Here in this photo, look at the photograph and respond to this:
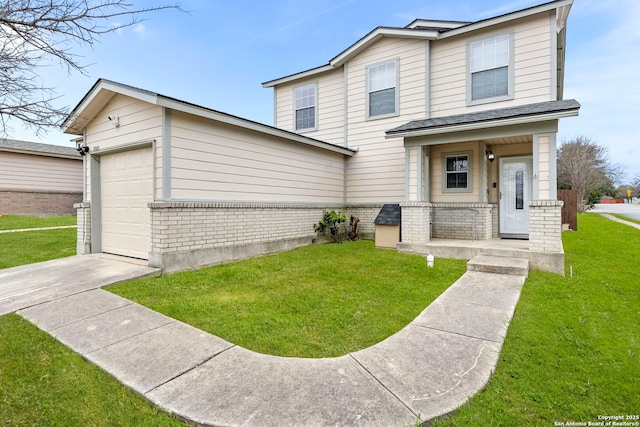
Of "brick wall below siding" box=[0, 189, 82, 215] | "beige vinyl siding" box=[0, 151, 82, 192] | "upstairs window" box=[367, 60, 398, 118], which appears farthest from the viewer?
"brick wall below siding" box=[0, 189, 82, 215]

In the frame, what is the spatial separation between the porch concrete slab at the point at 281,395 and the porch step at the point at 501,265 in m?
4.23

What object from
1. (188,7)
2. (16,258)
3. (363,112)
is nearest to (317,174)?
(363,112)

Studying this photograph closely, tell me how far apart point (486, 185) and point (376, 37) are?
18.8 feet

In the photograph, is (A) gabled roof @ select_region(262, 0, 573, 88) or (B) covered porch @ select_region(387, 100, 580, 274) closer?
(B) covered porch @ select_region(387, 100, 580, 274)

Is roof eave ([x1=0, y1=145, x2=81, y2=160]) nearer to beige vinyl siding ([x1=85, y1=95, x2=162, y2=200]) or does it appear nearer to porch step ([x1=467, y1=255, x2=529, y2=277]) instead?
beige vinyl siding ([x1=85, y1=95, x2=162, y2=200])

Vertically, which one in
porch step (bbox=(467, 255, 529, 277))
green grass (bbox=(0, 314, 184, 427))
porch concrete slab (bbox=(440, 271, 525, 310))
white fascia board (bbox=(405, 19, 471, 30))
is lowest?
green grass (bbox=(0, 314, 184, 427))

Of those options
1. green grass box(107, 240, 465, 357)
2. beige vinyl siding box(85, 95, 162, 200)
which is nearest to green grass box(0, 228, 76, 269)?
beige vinyl siding box(85, 95, 162, 200)

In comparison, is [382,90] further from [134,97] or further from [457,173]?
[134,97]

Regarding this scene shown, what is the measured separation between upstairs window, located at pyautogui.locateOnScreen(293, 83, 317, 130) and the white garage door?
6.67 metres

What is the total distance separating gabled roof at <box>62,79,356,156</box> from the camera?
5707 mm

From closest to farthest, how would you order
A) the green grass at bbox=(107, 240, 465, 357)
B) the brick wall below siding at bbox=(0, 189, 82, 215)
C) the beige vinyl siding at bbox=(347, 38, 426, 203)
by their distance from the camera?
1. the green grass at bbox=(107, 240, 465, 357)
2. the beige vinyl siding at bbox=(347, 38, 426, 203)
3. the brick wall below siding at bbox=(0, 189, 82, 215)

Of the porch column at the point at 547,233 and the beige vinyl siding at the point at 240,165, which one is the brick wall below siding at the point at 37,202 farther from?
the porch column at the point at 547,233

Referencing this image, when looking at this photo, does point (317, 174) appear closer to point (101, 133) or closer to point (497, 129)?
point (497, 129)

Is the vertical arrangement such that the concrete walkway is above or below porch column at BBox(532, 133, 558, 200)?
below
